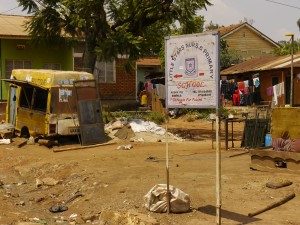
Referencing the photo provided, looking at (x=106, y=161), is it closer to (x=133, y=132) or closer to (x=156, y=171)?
(x=156, y=171)

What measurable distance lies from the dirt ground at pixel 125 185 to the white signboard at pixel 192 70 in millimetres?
1707

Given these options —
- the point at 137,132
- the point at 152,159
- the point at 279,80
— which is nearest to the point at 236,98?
the point at 279,80

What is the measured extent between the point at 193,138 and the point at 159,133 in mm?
1518

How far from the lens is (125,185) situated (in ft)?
32.5

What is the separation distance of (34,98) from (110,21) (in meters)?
6.10

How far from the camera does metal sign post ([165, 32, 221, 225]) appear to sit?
6.80 metres

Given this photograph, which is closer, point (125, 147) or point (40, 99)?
point (125, 147)

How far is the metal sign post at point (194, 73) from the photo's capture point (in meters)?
6.80

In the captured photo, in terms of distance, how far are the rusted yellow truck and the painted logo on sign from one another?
9.53 metres

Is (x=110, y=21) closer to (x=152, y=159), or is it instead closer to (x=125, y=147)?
(x=125, y=147)

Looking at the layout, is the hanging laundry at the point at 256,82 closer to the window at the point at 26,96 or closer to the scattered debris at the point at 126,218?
the window at the point at 26,96

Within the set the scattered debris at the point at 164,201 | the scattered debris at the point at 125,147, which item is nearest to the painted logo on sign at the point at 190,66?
the scattered debris at the point at 164,201

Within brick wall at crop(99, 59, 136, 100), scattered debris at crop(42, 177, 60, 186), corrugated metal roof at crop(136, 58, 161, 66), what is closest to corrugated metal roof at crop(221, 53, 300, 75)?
corrugated metal roof at crop(136, 58, 161, 66)

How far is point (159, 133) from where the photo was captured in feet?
59.0
